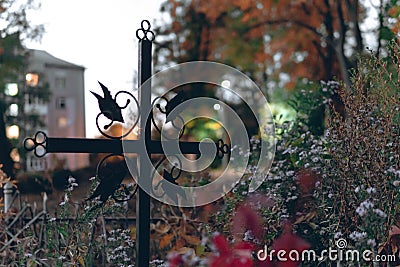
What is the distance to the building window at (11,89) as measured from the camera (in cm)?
711

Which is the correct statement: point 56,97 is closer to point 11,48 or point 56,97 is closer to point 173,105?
point 11,48

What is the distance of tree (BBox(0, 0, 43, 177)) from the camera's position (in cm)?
608

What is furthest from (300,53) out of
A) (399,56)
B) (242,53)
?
(399,56)

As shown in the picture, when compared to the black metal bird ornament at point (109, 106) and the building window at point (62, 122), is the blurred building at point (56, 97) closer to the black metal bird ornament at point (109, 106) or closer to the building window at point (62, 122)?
the building window at point (62, 122)

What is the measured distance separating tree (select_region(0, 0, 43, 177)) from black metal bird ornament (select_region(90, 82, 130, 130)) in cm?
372

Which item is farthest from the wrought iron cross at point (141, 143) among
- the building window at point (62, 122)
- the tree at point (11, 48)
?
the building window at point (62, 122)

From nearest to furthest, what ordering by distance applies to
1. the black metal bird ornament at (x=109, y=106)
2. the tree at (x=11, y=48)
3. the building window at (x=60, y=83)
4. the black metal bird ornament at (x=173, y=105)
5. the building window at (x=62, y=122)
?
the black metal bird ornament at (x=109, y=106)
the black metal bird ornament at (x=173, y=105)
the tree at (x=11, y=48)
the building window at (x=60, y=83)
the building window at (x=62, y=122)

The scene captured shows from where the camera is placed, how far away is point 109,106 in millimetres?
2131

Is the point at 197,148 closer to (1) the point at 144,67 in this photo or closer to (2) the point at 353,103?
(1) the point at 144,67

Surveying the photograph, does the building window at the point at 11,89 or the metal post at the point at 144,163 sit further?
the building window at the point at 11,89

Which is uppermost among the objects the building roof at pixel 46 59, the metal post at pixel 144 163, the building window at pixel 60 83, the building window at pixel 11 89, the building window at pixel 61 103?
the building roof at pixel 46 59

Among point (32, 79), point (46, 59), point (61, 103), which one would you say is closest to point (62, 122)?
point (61, 103)

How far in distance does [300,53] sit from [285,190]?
6.77m

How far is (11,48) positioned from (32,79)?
2.12 feet
